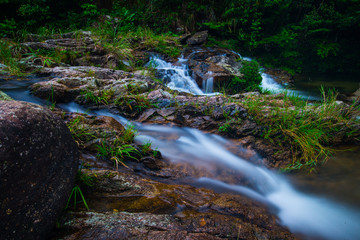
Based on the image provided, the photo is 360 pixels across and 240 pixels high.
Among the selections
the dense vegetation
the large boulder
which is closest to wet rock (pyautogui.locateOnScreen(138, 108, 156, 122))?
the large boulder

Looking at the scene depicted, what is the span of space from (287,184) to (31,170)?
2.94 meters

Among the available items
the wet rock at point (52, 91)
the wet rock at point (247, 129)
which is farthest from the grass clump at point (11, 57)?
the wet rock at point (247, 129)

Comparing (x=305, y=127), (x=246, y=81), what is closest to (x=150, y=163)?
(x=305, y=127)

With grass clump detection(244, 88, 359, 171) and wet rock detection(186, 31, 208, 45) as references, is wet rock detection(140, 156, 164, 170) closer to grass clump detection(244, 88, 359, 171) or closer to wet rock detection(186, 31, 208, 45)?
grass clump detection(244, 88, 359, 171)

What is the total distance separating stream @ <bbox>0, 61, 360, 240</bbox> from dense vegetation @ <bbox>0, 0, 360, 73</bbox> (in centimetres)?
863

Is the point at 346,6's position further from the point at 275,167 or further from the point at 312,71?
the point at 275,167

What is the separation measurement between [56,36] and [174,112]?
6.83 m

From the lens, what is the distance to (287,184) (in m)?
2.73

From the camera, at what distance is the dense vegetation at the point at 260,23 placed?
1054cm

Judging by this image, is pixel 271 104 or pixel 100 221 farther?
pixel 271 104

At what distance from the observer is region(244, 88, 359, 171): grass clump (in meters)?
3.14

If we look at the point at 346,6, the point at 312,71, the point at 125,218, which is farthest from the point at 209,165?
the point at 346,6

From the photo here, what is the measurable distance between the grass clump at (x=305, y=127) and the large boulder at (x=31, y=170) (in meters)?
2.99

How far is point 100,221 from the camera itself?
5.11 ft
